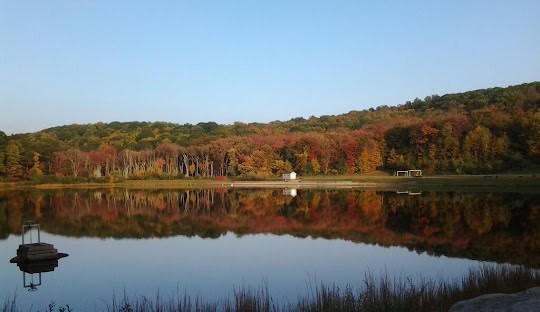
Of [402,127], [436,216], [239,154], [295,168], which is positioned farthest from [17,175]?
[436,216]

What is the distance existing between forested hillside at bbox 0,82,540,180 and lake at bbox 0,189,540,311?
119 ft

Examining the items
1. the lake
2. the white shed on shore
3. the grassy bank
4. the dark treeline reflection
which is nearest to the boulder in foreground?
the lake

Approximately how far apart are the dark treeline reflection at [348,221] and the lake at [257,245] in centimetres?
6

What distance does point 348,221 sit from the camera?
28.0 meters

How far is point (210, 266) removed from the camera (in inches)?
656

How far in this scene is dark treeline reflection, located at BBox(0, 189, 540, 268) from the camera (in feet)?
66.9

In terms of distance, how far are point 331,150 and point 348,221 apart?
2369 inches

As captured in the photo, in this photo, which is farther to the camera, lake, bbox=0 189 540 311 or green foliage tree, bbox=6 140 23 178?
green foliage tree, bbox=6 140 23 178

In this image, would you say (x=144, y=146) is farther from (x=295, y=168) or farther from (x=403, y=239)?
(x=403, y=239)

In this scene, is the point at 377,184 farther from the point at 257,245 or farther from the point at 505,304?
the point at 505,304

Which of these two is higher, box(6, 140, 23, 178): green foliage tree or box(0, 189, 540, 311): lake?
box(6, 140, 23, 178): green foliage tree

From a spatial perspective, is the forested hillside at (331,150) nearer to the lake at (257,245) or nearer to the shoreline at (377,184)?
the shoreline at (377,184)

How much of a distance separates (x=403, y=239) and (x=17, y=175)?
241 ft

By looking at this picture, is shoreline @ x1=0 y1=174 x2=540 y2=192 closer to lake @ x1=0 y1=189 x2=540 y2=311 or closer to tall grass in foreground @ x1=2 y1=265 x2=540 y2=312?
lake @ x1=0 y1=189 x2=540 y2=311
